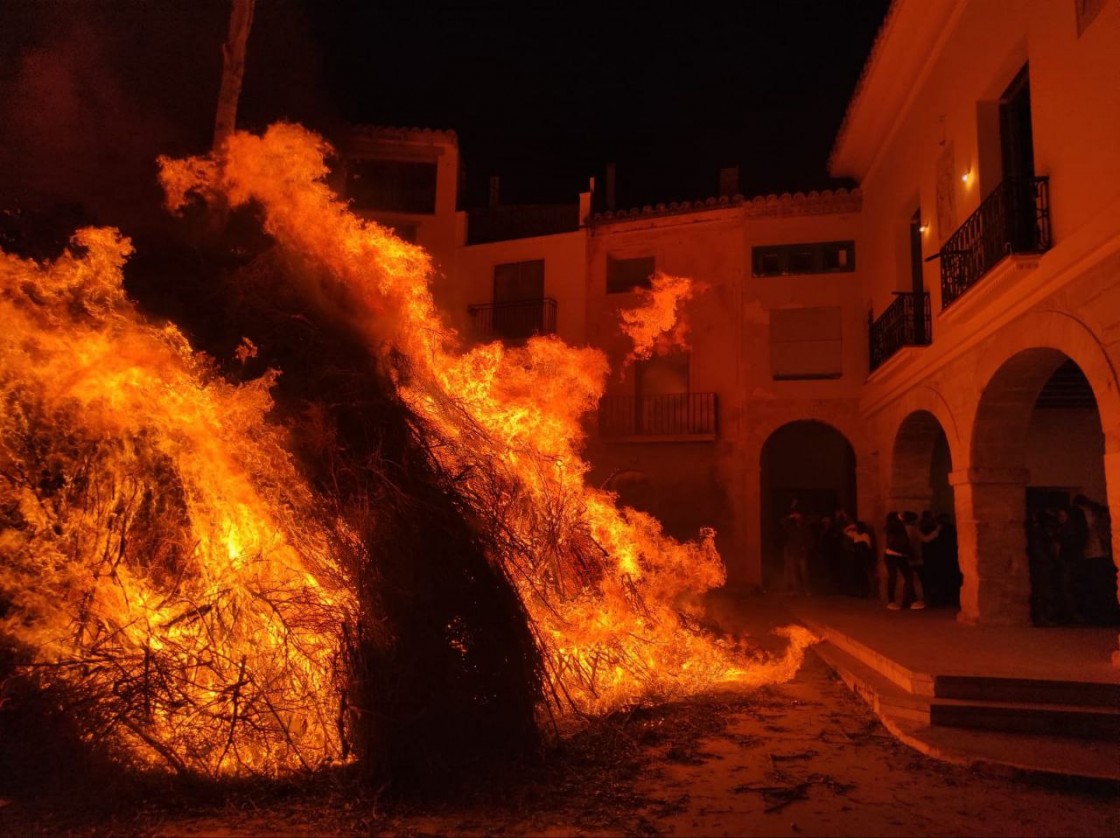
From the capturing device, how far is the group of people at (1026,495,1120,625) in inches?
401

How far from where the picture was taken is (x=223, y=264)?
8000 mm

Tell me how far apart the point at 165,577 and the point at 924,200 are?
11839 mm

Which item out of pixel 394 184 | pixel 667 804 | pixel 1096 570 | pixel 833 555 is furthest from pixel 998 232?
pixel 394 184

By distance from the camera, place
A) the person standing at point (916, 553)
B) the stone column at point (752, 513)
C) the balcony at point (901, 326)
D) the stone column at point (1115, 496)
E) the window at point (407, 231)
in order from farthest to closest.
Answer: the window at point (407, 231) < the stone column at point (752, 513) < the balcony at point (901, 326) < the person standing at point (916, 553) < the stone column at point (1115, 496)

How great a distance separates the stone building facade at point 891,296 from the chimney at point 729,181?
11 centimetres

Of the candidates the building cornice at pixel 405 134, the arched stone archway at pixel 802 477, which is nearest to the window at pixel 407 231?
the building cornice at pixel 405 134

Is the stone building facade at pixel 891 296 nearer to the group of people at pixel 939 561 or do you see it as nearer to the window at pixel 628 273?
the window at pixel 628 273

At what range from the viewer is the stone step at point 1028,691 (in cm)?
644

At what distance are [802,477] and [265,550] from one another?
16.5 metres

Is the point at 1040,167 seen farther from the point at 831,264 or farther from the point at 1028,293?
the point at 831,264

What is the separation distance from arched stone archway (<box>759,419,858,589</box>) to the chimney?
6018mm

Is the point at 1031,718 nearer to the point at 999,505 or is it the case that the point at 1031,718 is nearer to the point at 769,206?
the point at 999,505

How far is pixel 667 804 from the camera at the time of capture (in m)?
5.06

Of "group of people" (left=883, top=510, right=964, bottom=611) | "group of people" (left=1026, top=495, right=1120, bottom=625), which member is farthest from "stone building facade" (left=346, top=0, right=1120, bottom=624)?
"group of people" (left=883, top=510, right=964, bottom=611)
